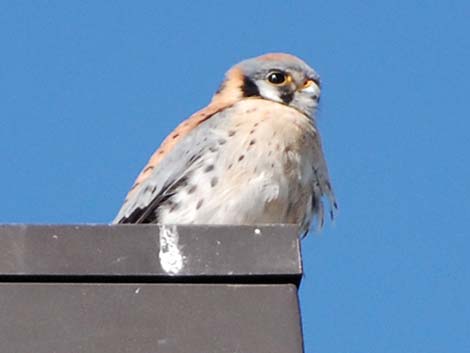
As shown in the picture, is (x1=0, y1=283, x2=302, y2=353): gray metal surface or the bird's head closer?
(x1=0, y1=283, x2=302, y2=353): gray metal surface

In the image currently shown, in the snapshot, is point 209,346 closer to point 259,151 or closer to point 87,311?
point 87,311

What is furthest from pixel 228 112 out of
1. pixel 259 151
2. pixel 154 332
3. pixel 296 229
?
pixel 154 332

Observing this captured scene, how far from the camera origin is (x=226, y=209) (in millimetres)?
4242

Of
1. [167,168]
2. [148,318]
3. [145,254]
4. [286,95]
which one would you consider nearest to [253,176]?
[167,168]

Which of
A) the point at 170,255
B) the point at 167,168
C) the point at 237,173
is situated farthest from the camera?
the point at 167,168

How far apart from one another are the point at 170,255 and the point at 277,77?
2986mm

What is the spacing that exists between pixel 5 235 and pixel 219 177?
2.09m

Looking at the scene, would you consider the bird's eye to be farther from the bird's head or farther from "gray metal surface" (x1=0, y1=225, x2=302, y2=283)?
"gray metal surface" (x1=0, y1=225, x2=302, y2=283)

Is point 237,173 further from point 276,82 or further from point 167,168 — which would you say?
point 276,82

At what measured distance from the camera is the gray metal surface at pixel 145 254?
7.39 ft

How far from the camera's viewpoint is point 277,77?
17.1 ft

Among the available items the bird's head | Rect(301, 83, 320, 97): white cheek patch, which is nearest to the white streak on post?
the bird's head

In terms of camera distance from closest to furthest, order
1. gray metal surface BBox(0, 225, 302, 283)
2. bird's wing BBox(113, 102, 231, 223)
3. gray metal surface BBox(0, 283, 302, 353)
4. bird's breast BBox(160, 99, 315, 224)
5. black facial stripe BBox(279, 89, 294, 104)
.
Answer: gray metal surface BBox(0, 283, 302, 353), gray metal surface BBox(0, 225, 302, 283), bird's breast BBox(160, 99, 315, 224), bird's wing BBox(113, 102, 231, 223), black facial stripe BBox(279, 89, 294, 104)

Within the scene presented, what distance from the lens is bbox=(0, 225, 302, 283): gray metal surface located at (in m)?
2.25
